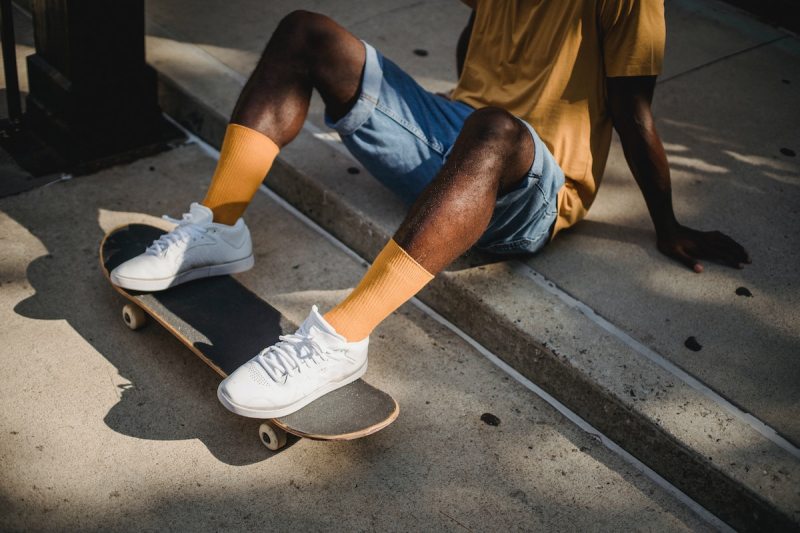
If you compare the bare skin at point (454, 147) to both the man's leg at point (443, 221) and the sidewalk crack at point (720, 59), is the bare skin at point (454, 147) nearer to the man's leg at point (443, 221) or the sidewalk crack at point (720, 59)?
the man's leg at point (443, 221)

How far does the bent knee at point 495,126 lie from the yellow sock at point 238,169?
0.62m

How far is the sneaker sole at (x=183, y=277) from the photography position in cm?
226

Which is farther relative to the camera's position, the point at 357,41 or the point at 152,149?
the point at 152,149

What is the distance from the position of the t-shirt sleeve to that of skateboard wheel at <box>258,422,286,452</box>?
132 centimetres

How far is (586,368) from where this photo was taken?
2205 mm

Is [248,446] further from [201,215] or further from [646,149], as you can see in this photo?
[646,149]

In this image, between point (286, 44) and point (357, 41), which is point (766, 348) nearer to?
point (357, 41)

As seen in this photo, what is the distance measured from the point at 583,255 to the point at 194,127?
166cm

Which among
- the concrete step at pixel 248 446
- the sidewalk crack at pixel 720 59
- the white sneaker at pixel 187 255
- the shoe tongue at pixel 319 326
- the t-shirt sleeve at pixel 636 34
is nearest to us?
the concrete step at pixel 248 446

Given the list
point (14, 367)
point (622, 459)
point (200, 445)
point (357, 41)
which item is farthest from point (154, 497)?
point (357, 41)

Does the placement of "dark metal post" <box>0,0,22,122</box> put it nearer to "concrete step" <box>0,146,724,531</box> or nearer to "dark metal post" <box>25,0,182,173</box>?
"dark metal post" <box>25,0,182,173</box>

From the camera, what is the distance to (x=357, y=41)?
7.66ft

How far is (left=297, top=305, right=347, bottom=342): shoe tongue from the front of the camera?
200cm

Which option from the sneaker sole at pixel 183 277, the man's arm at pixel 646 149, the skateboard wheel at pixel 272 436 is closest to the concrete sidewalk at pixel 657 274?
the man's arm at pixel 646 149
